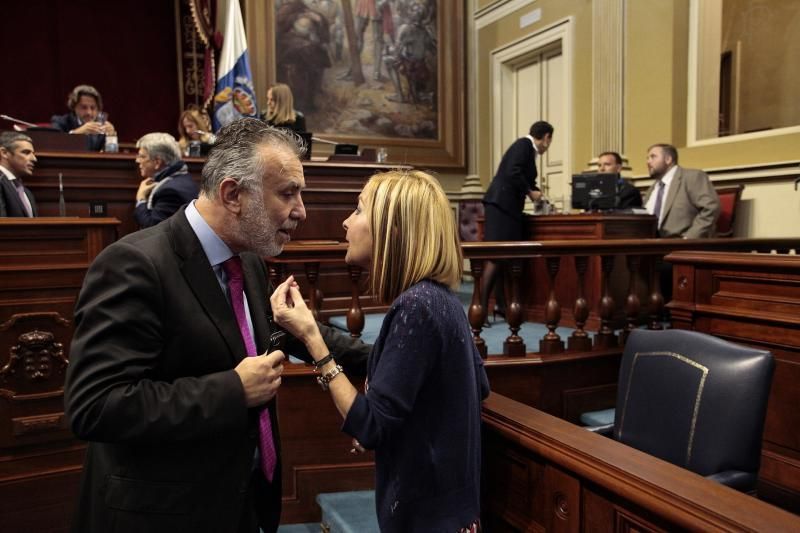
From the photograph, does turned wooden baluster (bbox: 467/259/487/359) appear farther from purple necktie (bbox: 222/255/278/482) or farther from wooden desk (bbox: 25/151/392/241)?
wooden desk (bbox: 25/151/392/241)

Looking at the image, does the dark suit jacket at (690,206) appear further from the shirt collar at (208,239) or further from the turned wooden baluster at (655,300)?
the shirt collar at (208,239)

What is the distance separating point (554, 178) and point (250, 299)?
6.48 meters

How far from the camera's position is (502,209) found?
479 cm

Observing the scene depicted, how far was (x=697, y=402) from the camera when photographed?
1814 millimetres

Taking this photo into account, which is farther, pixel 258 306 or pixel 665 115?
pixel 665 115

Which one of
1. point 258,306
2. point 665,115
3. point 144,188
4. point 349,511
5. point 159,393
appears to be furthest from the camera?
point 665,115

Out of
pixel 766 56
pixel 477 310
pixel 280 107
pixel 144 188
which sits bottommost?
pixel 477 310

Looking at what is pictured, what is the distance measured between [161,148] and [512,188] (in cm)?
244

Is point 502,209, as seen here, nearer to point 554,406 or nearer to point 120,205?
Answer: point 554,406

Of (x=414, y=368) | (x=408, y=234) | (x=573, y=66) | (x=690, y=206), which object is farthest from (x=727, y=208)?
(x=414, y=368)

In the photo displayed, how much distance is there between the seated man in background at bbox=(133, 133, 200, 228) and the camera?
3.52m

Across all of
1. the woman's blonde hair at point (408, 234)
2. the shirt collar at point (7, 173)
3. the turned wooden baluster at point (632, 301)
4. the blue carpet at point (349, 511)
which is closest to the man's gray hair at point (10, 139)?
the shirt collar at point (7, 173)

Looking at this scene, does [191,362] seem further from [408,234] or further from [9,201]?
[9,201]

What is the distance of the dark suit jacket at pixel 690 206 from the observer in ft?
16.4
